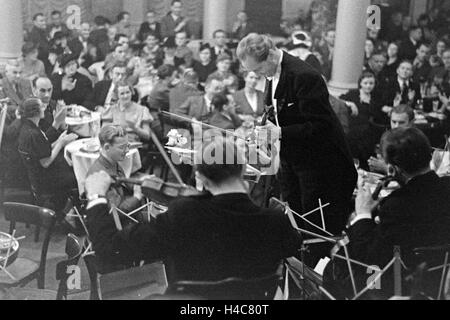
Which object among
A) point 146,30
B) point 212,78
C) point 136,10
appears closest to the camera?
point 212,78

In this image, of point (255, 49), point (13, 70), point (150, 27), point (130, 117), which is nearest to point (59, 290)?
point (130, 117)

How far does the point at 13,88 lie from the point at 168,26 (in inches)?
83.3

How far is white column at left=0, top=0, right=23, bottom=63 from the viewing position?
390 cm

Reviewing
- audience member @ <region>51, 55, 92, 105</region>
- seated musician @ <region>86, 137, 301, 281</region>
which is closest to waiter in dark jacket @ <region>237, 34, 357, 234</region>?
seated musician @ <region>86, 137, 301, 281</region>

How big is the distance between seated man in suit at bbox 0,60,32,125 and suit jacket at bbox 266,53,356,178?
145cm

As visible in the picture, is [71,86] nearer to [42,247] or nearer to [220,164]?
[42,247]

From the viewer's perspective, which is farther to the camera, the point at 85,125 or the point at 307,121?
the point at 85,125

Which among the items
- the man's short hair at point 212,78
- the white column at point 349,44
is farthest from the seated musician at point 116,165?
the white column at point 349,44

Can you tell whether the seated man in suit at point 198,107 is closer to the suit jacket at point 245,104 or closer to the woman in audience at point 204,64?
the suit jacket at point 245,104

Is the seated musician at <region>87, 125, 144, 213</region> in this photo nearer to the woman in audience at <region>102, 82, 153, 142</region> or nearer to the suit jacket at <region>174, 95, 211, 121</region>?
the woman in audience at <region>102, 82, 153, 142</region>

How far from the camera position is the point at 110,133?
3.97 meters

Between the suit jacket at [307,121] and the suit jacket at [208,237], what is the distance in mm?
733

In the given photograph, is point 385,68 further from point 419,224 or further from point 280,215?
point 280,215

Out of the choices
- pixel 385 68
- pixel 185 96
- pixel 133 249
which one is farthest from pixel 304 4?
pixel 133 249
